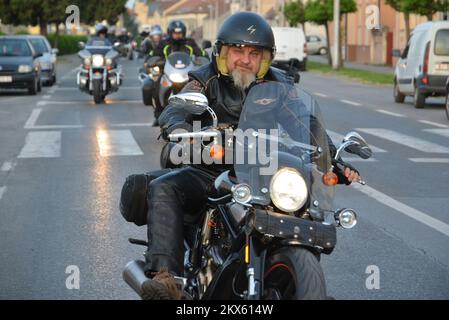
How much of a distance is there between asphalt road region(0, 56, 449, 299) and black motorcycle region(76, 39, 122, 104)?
394cm

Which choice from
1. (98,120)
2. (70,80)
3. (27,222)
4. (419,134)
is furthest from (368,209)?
(70,80)

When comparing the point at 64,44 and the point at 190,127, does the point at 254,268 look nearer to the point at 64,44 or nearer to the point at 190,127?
the point at 190,127

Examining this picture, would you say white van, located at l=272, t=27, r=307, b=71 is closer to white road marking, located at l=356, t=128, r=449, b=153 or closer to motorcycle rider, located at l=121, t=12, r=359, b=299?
white road marking, located at l=356, t=128, r=449, b=153

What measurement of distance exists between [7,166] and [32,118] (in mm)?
7847

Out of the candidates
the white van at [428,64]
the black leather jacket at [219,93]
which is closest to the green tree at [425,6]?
the white van at [428,64]

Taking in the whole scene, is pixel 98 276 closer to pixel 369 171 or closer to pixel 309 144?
pixel 309 144

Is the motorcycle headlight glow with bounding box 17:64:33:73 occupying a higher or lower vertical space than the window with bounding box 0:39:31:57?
lower

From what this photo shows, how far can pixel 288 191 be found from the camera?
468 centimetres

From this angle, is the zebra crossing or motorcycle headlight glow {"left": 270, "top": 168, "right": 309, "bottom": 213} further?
the zebra crossing

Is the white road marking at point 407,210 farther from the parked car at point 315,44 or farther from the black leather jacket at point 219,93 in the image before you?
the parked car at point 315,44

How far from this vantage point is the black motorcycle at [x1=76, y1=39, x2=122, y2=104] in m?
25.3

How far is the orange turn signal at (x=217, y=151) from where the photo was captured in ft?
16.1

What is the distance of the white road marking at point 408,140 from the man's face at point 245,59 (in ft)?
31.5

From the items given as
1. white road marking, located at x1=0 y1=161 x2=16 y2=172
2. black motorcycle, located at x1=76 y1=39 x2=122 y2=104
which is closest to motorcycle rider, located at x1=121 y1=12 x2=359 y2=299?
white road marking, located at x1=0 y1=161 x2=16 y2=172
